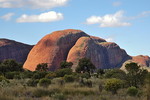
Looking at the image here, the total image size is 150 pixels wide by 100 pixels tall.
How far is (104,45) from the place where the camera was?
121 metres

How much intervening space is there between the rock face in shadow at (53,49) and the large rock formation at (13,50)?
9193mm

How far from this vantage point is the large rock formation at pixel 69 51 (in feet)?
344

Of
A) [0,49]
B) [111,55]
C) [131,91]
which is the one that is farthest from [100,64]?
[131,91]

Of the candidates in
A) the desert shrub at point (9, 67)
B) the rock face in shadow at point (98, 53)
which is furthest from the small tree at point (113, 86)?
the rock face in shadow at point (98, 53)

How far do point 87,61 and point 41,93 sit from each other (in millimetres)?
34904

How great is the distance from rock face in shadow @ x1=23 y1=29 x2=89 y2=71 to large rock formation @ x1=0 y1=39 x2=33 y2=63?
9193 millimetres

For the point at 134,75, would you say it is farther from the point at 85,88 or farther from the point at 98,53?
the point at 98,53

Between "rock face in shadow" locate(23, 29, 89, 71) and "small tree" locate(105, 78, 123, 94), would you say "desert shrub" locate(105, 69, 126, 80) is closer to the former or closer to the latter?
"small tree" locate(105, 78, 123, 94)

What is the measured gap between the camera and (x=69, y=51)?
357ft

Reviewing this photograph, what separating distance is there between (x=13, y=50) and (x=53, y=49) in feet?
74.7

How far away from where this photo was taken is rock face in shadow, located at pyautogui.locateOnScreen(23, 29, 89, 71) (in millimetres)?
105875

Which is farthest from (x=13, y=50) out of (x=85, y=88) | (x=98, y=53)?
(x=85, y=88)

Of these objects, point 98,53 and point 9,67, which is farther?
point 98,53

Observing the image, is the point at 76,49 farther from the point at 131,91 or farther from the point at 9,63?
the point at 131,91
